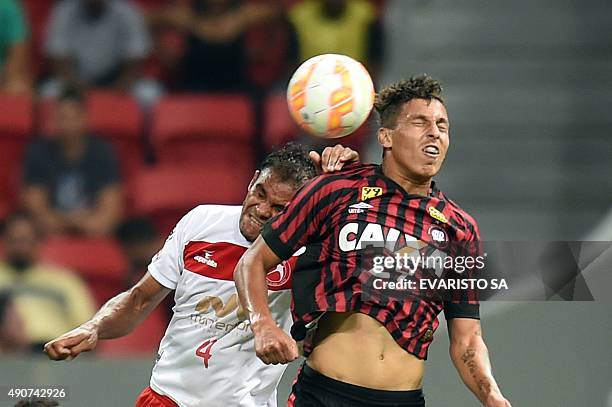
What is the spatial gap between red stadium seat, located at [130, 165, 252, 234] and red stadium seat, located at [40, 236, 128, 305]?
39 cm

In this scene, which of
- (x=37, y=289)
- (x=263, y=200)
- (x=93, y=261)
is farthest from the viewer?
(x=93, y=261)

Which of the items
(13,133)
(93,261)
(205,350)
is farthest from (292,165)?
(13,133)

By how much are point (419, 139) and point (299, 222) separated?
48 centimetres

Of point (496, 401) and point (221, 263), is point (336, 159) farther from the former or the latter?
point (496, 401)

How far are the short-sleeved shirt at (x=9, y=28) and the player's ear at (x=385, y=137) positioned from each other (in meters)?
4.49

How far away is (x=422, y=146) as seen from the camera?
11.6 feet

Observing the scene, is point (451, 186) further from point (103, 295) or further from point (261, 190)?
point (261, 190)

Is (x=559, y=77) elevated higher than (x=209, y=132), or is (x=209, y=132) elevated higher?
(x=559, y=77)

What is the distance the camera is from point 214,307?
158 inches

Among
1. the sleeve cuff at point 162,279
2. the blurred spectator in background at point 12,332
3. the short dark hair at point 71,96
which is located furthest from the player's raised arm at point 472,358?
the short dark hair at point 71,96

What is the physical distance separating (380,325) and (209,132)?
4050 mm

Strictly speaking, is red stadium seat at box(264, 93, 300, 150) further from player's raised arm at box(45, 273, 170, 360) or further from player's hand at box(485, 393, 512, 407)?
player's hand at box(485, 393, 512, 407)

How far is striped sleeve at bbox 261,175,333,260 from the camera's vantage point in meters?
3.48

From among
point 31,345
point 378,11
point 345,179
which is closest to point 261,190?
point 345,179
